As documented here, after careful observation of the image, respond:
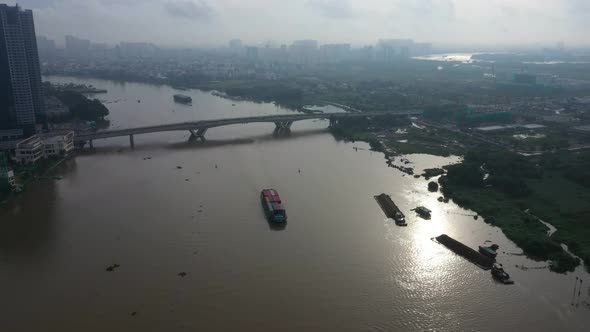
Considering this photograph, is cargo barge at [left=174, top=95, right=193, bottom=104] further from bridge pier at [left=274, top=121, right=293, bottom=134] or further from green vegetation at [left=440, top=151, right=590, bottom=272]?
green vegetation at [left=440, top=151, right=590, bottom=272]

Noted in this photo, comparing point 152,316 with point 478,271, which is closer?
point 152,316

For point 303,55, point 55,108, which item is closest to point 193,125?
point 55,108

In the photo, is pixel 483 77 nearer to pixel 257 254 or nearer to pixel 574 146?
pixel 574 146

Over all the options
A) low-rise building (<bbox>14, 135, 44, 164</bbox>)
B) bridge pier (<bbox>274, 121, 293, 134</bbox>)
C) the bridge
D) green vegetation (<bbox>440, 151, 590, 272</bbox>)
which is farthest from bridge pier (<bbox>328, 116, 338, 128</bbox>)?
low-rise building (<bbox>14, 135, 44, 164</bbox>)

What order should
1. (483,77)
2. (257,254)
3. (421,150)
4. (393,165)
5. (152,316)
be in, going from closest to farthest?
(152,316)
(257,254)
(393,165)
(421,150)
(483,77)

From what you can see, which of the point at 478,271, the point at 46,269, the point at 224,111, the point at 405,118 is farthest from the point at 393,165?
the point at 224,111

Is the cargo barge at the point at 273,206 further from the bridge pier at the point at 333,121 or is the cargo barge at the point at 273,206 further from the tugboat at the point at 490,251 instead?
the bridge pier at the point at 333,121

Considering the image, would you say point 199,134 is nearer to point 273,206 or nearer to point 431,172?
point 273,206
